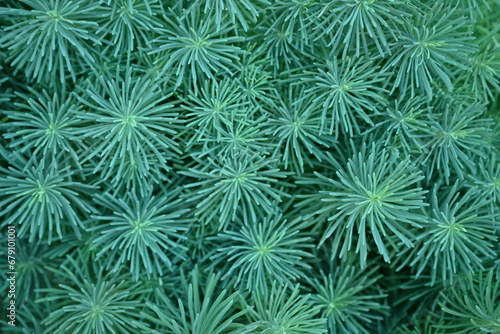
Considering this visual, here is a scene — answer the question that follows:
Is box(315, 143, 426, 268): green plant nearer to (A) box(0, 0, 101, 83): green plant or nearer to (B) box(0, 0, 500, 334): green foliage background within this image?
(B) box(0, 0, 500, 334): green foliage background

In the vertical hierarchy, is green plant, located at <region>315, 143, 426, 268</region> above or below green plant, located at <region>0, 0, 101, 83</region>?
below

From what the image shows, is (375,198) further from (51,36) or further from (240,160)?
(51,36)

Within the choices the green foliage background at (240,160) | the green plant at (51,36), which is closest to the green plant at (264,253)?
the green foliage background at (240,160)

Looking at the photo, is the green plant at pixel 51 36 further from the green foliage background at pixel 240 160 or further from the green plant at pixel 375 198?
the green plant at pixel 375 198

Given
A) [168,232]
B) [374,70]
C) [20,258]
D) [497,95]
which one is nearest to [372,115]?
[374,70]

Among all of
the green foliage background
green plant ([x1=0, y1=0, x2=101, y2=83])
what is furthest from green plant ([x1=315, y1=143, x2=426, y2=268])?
green plant ([x1=0, y1=0, x2=101, y2=83])

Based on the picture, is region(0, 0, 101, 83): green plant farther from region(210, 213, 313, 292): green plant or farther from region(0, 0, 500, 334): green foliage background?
region(210, 213, 313, 292): green plant

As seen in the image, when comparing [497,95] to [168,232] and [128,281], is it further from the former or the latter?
[128,281]

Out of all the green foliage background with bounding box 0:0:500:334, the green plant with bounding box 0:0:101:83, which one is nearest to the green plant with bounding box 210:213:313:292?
the green foliage background with bounding box 0:0:500:334
